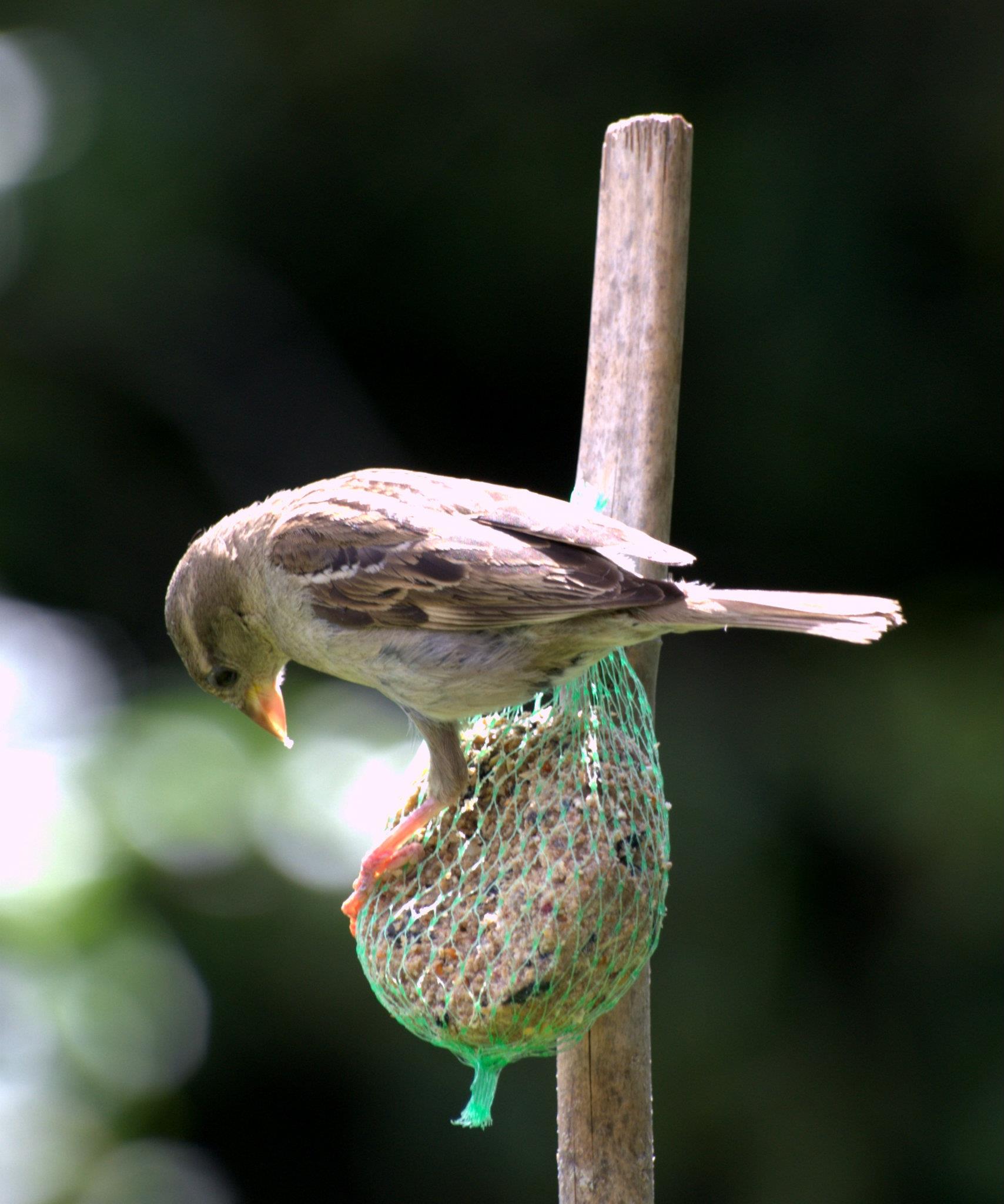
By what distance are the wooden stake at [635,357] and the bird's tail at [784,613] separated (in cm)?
35

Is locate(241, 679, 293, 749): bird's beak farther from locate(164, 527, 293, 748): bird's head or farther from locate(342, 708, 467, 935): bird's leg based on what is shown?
locate(342, 708, 467, 935): bird's leg

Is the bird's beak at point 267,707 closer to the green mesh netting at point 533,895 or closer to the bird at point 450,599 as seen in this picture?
the bird at point 450,599

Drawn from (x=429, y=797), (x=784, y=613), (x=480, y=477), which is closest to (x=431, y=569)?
(x=429, y=797)

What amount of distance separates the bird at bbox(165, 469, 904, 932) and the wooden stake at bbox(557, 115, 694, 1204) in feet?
0.45

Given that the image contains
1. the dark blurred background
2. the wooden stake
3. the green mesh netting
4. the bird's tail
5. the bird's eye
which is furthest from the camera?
the dark blurred background

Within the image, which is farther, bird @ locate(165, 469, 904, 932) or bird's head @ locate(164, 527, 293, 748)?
bird's head @ locate(164, 527, 293, 748)

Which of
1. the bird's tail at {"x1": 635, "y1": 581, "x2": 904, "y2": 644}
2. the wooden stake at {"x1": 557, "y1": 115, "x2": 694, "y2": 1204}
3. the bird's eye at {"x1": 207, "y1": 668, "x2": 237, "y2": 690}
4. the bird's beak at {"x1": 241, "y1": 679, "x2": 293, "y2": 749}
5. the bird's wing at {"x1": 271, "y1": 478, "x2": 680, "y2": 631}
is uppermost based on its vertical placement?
the wooden stake at {"x1": 557, "y1": 115, "x2": 694, "y2": 1204}

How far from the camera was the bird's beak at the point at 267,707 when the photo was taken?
3303 mm

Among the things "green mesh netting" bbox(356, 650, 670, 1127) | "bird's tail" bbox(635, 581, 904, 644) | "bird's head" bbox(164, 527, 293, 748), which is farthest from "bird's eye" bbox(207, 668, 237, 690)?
"bird's tail" bbox(635, 581, 904, 644)

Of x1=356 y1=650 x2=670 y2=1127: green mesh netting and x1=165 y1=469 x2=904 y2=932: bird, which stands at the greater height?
x1=165 y1=469 x2=904 y2=932: bird

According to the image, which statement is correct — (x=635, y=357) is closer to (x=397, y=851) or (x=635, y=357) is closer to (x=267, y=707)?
(x=397, y=851)

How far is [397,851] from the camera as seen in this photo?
2.82 meters

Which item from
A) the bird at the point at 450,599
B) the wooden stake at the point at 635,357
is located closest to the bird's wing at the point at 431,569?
the bird at the point at 450,599

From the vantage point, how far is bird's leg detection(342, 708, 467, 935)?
9.07 feet
